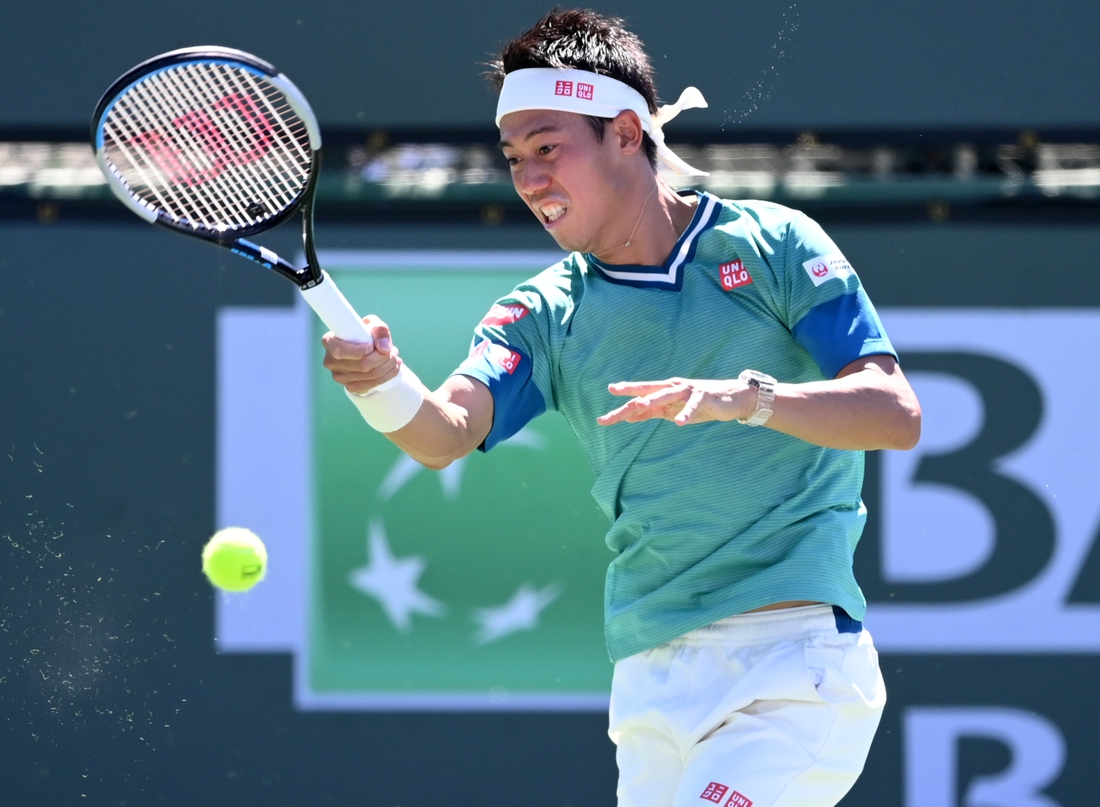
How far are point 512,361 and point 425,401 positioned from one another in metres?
0.29

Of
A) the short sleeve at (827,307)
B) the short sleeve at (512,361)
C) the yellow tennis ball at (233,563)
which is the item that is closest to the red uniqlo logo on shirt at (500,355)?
the short sleeve at (512,361)

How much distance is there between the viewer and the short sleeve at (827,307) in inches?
101

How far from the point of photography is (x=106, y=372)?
13.8 ft

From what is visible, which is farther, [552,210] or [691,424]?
[552,210]

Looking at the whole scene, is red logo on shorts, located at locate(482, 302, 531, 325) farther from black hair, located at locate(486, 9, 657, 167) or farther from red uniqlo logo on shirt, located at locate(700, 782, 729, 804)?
red uniqlo logo on shirt, located at locate(700, 782, 729, 804)

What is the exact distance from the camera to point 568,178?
9.09 ft

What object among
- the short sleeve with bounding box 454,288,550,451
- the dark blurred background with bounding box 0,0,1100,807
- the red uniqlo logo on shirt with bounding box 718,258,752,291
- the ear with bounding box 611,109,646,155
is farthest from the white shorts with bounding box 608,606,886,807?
the dark blurred background with bounding box 0,0,1100,807

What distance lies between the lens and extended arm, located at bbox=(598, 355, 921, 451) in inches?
86.7

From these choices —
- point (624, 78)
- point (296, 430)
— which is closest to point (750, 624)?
point (624, 78)

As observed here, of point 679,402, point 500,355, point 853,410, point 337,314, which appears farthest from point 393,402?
point 853,410

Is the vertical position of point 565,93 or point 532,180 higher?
point 565,93

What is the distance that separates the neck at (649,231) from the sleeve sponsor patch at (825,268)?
0.29 meters

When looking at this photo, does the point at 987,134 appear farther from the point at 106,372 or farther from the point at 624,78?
the point at 106,372

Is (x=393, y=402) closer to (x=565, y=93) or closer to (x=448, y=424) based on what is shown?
(x=448, y=424)
